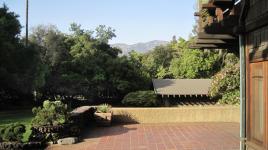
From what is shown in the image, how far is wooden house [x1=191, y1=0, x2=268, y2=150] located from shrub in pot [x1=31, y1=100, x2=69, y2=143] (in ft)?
25.0

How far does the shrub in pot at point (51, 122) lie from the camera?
44.0ft

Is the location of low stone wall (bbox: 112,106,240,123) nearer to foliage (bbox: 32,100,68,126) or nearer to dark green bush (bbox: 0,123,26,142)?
foliage (bbox: 32,100,68,126)

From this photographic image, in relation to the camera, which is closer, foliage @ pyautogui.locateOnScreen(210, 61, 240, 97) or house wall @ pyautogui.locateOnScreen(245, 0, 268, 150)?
house wall @ pyautogui.locateOnScreen(245, 0, 268, 150)

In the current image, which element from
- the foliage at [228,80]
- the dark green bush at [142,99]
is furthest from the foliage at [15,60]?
the foliage at [228,80]

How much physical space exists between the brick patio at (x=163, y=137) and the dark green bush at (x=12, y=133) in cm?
98

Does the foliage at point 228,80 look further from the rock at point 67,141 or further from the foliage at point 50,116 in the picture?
the rock at point 67,141

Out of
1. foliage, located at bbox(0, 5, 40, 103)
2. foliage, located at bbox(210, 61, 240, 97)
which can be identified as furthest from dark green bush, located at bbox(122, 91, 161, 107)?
foliage, located at bbox(0, 5, 40, 103)

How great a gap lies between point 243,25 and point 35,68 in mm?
26816

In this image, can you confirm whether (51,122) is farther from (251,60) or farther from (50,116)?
(251,60)

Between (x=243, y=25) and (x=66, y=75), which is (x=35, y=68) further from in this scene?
(x=243, y=25)

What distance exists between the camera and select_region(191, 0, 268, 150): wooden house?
602 centimetres

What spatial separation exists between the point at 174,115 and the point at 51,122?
719 centimetres

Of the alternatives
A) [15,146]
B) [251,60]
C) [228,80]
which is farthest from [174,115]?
[251,60]

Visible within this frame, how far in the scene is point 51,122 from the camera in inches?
545
